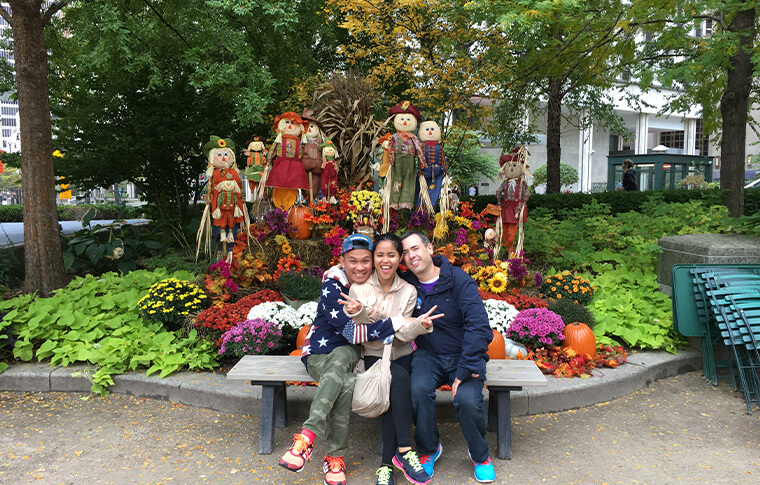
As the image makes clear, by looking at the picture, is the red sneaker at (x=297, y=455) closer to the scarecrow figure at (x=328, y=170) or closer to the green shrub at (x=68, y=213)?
the scarecrow figure at (x=328, y=170)

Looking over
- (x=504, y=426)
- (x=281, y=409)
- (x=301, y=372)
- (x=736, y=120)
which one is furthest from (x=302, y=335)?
(x=736, y=120)

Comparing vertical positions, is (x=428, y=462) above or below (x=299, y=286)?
below

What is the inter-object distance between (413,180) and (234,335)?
8.62 feet

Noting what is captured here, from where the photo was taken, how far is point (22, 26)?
19.0 ft

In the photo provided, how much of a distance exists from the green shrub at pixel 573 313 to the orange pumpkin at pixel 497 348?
862 mm

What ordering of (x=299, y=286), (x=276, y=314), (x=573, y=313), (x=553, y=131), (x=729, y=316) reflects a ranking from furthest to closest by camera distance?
(x=553, y=131), (x=299, y=286), (x=573, y=313), (x=276, y=314), (x=729, y=316)

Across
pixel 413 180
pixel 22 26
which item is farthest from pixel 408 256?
pixel 22 26

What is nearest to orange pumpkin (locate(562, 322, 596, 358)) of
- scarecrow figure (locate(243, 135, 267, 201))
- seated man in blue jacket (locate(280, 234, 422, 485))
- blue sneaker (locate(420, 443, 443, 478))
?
blue sneaker (locate(420, 443, 443, 478))

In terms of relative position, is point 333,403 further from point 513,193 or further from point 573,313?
point 513,193

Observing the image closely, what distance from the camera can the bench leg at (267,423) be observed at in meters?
3.26

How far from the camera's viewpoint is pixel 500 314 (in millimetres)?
4824

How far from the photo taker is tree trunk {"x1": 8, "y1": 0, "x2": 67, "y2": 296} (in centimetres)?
584

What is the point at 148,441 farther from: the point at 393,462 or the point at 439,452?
the point at 439,452

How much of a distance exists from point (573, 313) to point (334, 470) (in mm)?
2930
